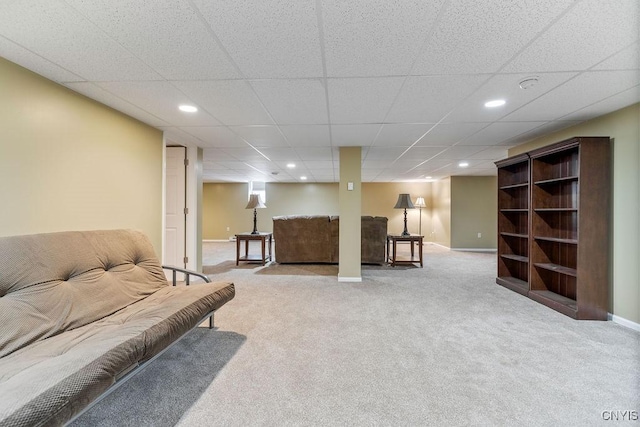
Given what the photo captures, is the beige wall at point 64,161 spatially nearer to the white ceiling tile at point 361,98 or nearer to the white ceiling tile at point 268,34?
the white ceiling tile at point 268,34

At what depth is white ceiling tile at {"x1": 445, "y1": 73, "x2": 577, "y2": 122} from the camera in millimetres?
2095

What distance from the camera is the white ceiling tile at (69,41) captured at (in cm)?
142

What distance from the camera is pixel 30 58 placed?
182 cm

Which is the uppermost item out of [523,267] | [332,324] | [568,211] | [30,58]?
[30,58]

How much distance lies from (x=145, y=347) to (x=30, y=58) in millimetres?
2088

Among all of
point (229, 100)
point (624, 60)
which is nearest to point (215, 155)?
point (229, 100)

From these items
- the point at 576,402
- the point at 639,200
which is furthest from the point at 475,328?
the point at 639,200

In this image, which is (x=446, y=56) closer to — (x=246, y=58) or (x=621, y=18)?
(x=621, y=18)

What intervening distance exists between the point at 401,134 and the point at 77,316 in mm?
3659

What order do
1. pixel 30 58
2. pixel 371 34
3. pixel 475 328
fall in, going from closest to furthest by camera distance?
pixel 371 34 < pixel 30 58 < pixel 475 328

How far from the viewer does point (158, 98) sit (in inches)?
98.2

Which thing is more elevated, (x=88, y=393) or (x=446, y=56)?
(x=446, y=56)

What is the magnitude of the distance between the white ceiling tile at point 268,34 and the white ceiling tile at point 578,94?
207cm

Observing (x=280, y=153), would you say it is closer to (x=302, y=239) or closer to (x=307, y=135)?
(x=307, y=135)
